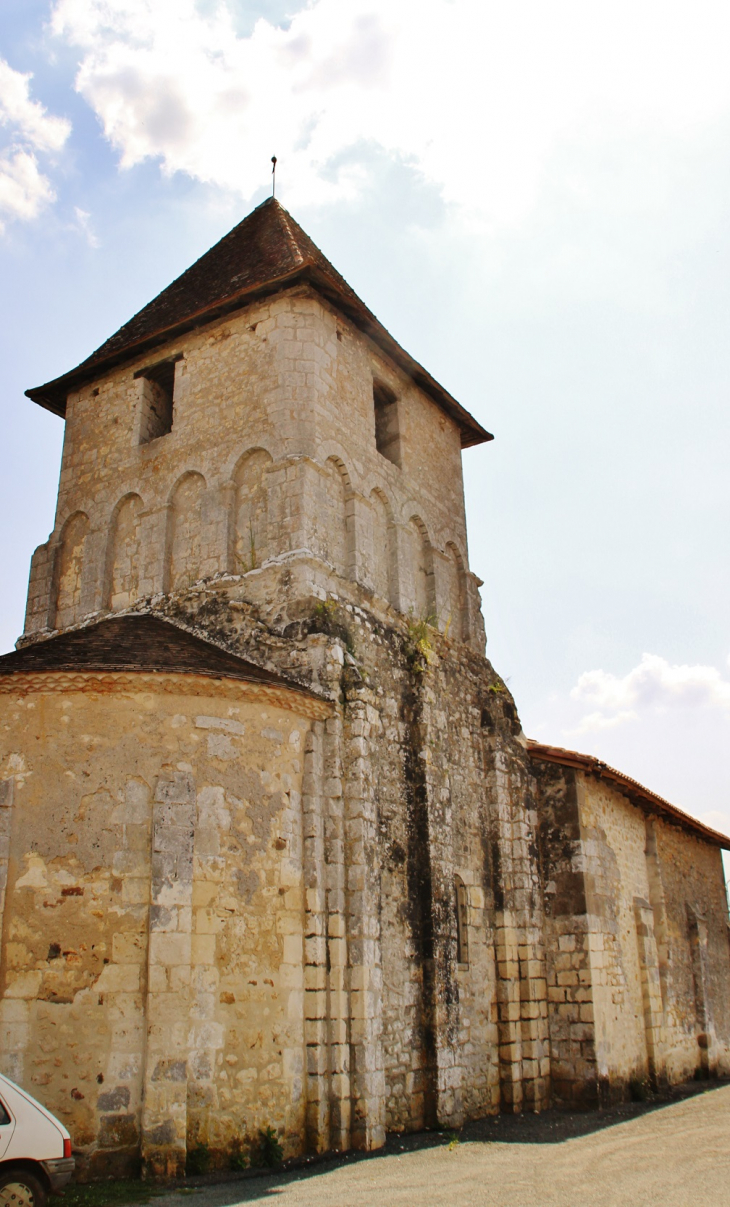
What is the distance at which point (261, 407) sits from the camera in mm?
11508

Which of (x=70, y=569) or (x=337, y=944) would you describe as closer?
(x=337, y=944)

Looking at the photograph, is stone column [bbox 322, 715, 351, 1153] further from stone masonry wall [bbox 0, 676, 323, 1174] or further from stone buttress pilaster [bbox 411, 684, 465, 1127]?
stone buttress pilaster [bbox 411, 684, 465, 1127]

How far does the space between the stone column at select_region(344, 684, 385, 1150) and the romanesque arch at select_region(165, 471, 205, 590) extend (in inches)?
120

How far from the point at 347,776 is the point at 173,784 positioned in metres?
1.95

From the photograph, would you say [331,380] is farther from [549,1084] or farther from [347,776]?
[549,1084]

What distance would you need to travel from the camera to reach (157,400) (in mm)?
13203

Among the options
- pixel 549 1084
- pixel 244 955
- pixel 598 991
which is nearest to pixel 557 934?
pixel 598 991

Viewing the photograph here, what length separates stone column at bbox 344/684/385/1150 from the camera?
27.8 feet

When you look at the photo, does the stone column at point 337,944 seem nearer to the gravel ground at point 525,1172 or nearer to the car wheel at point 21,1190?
the gravel ground at point 525,1172

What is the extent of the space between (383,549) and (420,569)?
952mm

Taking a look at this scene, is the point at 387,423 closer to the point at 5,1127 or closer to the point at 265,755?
the point at 265,755

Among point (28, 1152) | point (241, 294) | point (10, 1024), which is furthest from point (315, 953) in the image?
point (241, 294)

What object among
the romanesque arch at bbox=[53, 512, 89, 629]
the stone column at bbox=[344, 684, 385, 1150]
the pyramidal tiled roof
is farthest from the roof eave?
the stone column at bbox=[344, 684, 385, 1150]

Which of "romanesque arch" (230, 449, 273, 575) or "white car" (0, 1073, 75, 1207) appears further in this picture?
"romanesque arch" (230, 449, 273, 575)
